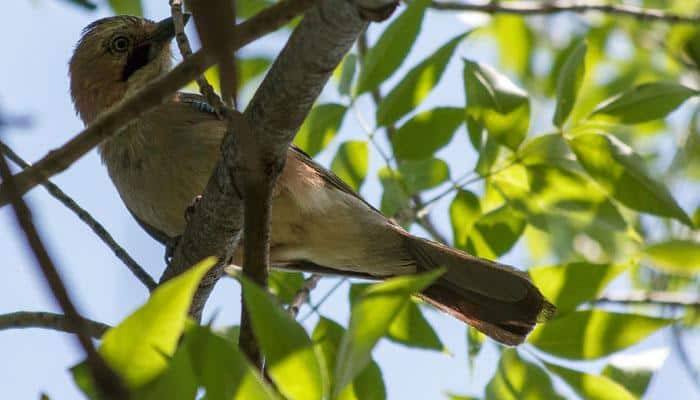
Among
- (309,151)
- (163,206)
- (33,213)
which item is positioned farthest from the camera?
(163,206)

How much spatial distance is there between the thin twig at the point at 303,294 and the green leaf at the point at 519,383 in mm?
934

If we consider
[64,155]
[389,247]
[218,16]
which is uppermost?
[389,247]

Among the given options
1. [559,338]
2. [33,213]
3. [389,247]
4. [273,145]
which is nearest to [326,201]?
[389,247]

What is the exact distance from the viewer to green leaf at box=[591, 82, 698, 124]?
4.32 m

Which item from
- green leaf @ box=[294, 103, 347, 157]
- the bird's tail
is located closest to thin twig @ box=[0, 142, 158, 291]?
green leaf @ box=[294, 103, 347, 157]

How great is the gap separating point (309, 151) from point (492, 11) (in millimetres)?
2150

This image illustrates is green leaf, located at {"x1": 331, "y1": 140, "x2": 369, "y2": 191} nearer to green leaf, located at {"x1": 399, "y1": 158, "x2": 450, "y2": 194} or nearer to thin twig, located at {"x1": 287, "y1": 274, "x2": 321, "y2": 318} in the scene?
green leaf, located at {"x1": 399, "y1": 158, "x2": 450, "y2": 194}

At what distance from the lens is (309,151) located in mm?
4836

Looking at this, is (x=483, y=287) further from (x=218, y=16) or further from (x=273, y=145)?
(x=218, y=16)

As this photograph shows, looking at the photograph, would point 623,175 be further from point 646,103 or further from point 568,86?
point 568,86

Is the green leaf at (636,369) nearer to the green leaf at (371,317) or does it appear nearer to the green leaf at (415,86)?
the green leaf at (415,86)

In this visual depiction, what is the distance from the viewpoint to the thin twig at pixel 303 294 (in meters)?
4.43

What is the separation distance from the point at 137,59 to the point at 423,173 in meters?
2.35

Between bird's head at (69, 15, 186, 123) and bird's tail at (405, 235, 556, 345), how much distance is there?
2.14 metres
